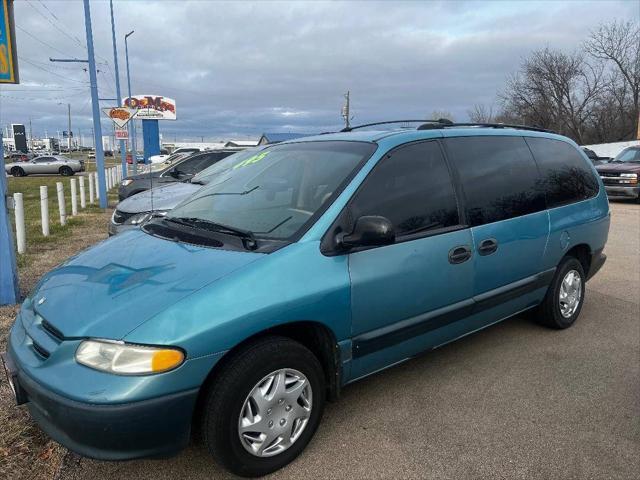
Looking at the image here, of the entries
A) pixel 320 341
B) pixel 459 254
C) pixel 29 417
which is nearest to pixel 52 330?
pixel 29 417

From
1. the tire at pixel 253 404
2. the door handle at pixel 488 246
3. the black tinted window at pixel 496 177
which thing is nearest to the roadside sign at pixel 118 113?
the black tinted window at pixel 496 177

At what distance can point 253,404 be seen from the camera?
2475mm

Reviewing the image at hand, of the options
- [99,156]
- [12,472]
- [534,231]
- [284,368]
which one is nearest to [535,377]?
[534,231]

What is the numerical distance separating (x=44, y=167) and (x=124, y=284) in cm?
4089

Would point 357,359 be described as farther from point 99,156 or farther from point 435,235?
point 99,156

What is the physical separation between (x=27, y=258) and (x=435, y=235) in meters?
6.29

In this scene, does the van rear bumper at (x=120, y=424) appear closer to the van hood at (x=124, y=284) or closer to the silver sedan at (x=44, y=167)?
the van hood at (x=124, y=284)

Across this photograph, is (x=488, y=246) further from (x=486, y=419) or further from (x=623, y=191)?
(x=623, y=191)

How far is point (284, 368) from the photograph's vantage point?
2.53 m

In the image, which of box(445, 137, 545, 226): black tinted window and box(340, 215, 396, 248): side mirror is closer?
box(340, 215, 396, 248): side mirror

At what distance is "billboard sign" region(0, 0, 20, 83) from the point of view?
495 centimetres

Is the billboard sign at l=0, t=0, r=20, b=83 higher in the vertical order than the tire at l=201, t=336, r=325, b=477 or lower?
higher

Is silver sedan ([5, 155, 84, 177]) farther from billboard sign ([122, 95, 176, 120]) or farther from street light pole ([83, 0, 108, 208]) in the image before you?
street light pole ([83, 0, 108, 208])

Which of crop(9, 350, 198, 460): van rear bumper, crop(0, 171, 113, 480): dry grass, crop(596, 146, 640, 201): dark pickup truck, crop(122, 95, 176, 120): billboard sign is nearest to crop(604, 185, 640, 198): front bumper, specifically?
crop(596, 146, 640, 201): dark pickup truck
